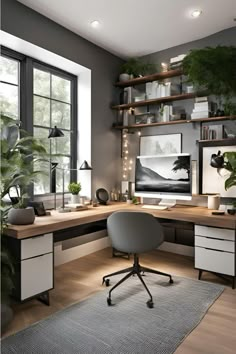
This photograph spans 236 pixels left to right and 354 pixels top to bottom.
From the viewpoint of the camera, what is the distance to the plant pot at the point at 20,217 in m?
2.35

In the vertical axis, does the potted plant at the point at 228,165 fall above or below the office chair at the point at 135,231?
above

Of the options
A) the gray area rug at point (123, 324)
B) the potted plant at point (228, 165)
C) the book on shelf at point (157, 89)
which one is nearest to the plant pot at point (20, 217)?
the gray area rug at point (123, 324)

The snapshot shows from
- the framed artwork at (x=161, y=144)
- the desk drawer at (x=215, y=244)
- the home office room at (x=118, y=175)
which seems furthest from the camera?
the framed artwork at (x=161, y=144)

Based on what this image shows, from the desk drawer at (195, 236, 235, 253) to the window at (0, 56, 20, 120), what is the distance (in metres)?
2.40

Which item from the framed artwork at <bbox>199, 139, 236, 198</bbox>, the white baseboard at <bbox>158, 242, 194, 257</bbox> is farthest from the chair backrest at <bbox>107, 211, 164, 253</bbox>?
the white baseboard at <bbox>158, 242, 194, 257</bbox>

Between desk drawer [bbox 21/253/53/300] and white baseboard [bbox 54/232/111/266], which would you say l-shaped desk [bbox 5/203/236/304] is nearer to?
desk drawer [bbox 21/253/53/300]

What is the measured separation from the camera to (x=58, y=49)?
3.30m

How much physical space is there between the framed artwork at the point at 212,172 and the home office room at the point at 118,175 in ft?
0.04

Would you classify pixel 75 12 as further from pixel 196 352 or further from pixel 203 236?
pixel 196 352

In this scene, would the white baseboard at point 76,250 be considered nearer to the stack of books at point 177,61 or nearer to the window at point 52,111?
the window at point 52,111

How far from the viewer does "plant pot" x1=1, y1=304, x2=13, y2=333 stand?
79.7 inches

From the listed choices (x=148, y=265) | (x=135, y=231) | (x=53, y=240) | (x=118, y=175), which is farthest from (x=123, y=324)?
(x=118, y=175)

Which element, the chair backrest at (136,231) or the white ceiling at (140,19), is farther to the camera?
the white ceiling at (140,19)

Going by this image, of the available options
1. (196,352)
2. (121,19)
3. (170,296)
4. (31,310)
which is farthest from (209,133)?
(31,310)
